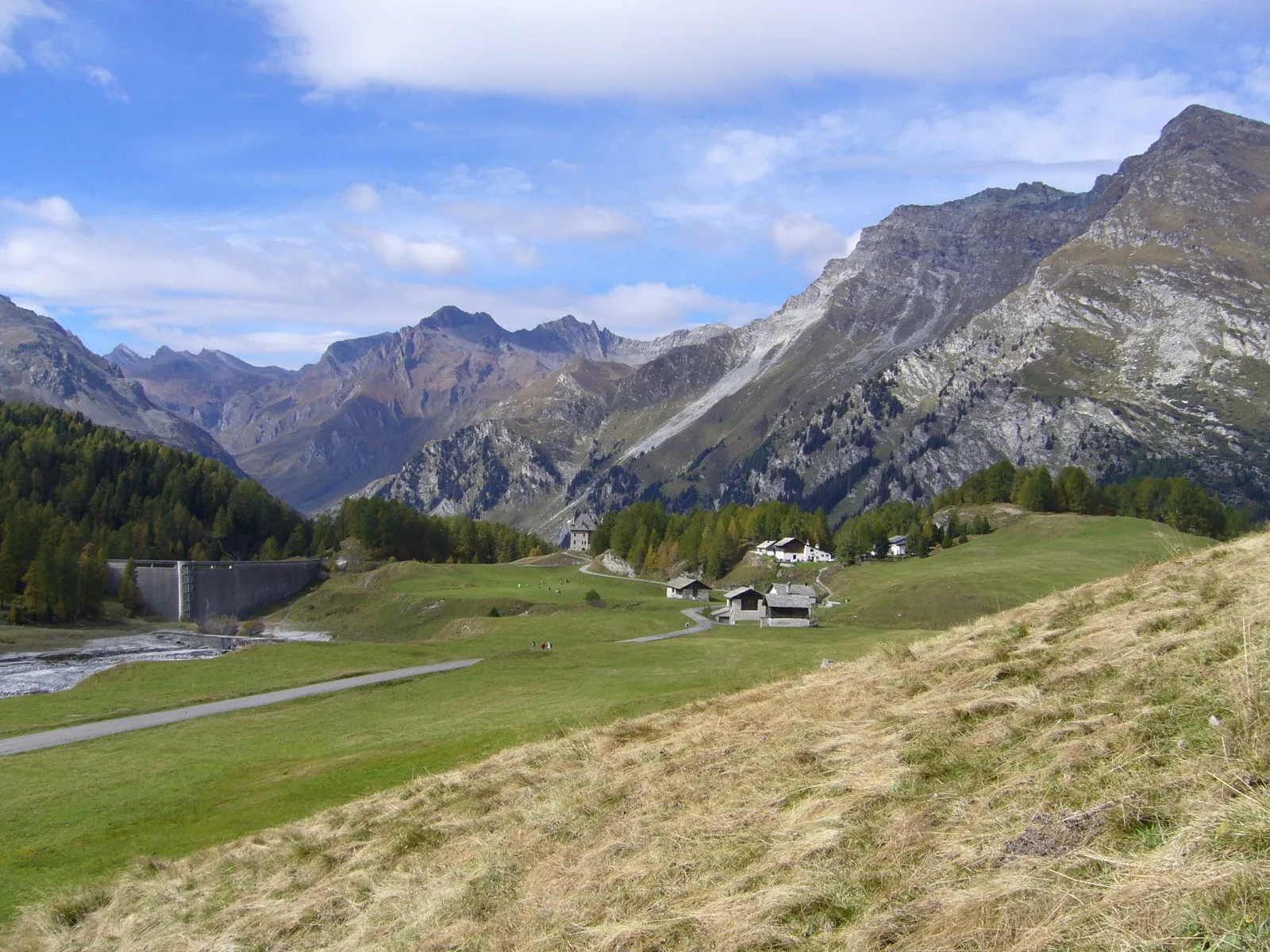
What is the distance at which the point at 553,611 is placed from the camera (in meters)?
118

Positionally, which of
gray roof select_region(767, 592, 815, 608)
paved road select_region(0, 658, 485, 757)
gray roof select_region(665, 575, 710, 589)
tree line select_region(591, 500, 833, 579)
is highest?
tree line select_region(591, 500, 833, 579)

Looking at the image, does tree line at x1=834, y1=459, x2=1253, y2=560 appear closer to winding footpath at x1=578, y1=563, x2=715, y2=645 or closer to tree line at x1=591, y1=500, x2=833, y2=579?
tree line at x1=591, y1=500, x2=833, y2=579

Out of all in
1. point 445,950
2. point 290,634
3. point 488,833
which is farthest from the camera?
point 290,634

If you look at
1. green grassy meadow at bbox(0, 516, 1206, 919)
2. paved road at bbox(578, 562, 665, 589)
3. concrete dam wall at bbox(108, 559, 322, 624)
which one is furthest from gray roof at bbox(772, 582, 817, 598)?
concrete dam wall at bbox(108, 559, 322, 624)

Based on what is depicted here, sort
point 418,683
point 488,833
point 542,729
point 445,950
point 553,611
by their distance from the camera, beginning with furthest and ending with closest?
point 553,611, point 418,683, point 542,729, point 488,833, point 445,950

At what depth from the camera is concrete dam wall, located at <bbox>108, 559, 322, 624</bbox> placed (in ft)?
500

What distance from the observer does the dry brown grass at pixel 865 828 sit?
31.4 ft

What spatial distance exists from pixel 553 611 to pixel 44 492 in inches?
5383

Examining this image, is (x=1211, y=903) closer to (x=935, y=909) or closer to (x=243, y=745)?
(x=935, y=909)

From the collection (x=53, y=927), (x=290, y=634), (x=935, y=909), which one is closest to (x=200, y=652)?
(x=290, y=634)

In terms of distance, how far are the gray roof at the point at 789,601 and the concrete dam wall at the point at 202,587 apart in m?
95.7

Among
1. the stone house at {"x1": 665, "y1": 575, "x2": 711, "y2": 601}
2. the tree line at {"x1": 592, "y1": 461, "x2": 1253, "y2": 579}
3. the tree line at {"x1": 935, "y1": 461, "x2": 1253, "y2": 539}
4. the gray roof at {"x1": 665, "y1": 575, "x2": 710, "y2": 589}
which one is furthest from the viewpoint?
the tree line at {"x1": 935, "y1": 461, "x2": 1253, "y2": 539}

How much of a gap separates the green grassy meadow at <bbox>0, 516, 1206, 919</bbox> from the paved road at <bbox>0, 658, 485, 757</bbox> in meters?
1.91

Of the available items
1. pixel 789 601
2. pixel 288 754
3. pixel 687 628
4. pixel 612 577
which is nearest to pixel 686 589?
pixel 789 601
